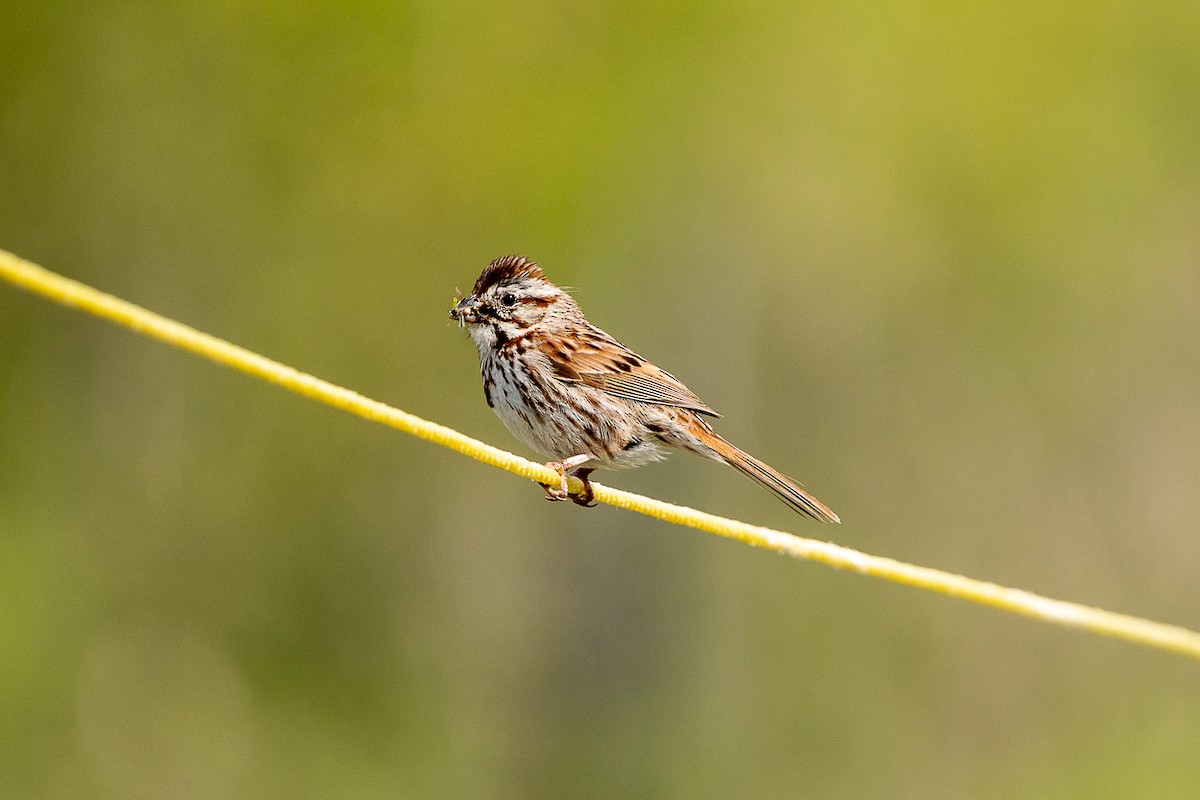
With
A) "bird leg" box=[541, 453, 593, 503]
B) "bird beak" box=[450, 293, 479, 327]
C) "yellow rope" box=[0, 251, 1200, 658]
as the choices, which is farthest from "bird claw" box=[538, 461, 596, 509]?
"bird beak" box=[450, 293, 479, 327]

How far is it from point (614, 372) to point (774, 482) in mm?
688

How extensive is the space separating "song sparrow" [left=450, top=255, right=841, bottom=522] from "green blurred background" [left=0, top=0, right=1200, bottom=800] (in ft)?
12.1

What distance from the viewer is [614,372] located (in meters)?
3.78

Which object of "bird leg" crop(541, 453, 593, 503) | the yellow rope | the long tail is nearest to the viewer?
the yellow rope

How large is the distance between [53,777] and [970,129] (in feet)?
23.5

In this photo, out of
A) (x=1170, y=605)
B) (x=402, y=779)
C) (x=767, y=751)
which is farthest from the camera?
(x=1170, y=605)

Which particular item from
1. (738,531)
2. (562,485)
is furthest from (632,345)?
(738,531)

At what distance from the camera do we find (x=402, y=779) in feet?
25.2

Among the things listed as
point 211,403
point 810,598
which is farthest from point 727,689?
point 211,403

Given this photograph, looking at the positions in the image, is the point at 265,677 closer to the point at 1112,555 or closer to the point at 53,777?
the point at 53,777

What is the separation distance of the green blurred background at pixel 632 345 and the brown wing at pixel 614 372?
364 centimetres

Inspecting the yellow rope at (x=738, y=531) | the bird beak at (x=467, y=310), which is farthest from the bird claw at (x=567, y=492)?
the bird beak at (x=467, y=310)

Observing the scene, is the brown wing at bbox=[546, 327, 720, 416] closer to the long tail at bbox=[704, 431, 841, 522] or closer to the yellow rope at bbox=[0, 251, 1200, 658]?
the long tail at bbox=[704, 431, 841, 522]

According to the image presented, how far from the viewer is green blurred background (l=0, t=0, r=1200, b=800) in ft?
24.6
